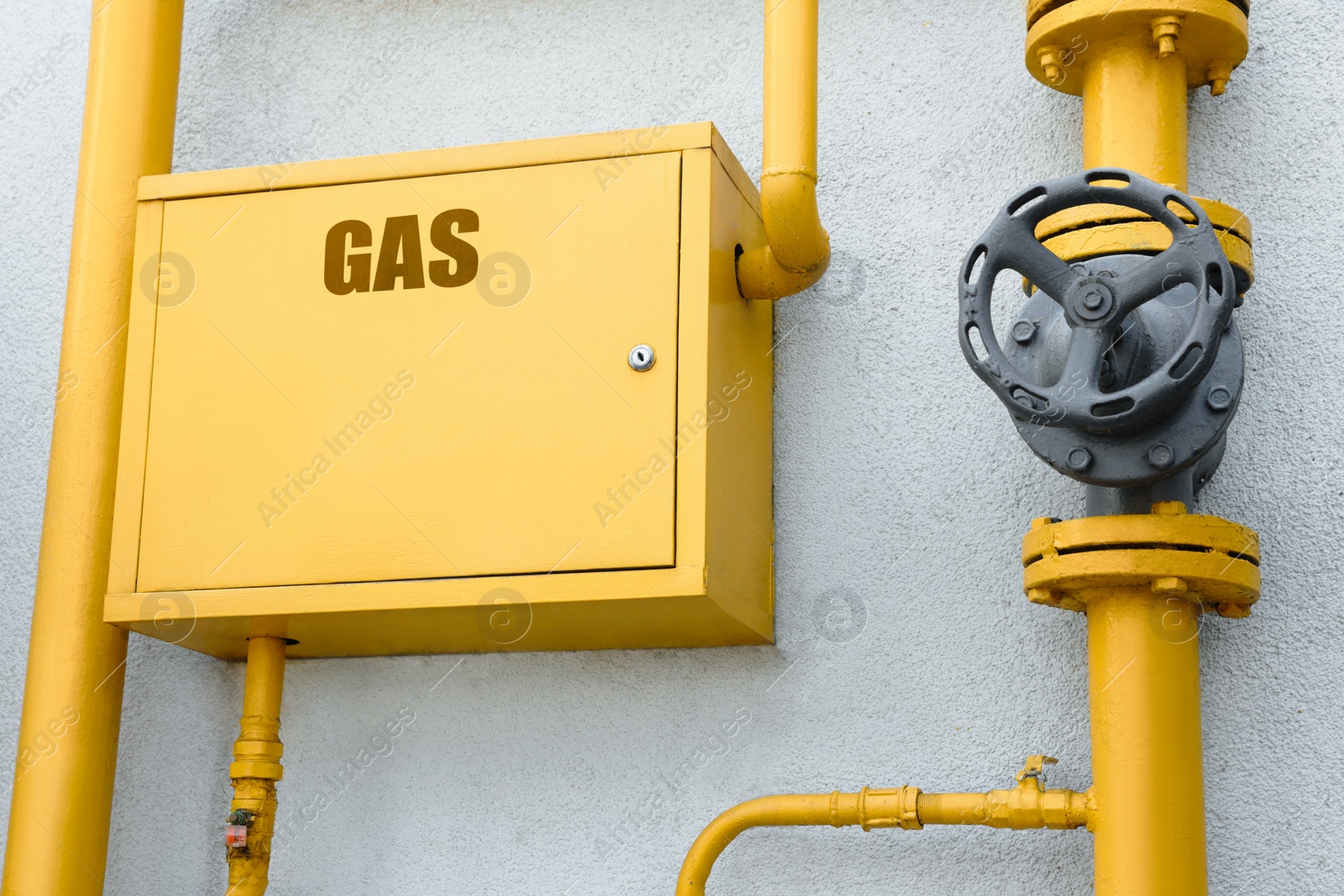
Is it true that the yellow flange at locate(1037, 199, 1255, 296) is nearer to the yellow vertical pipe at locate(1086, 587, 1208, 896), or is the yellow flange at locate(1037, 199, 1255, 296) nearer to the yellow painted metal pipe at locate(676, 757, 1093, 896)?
the yellow vertical pipe at locate(1086, 587, 1208, 896)

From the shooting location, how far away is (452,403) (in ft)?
5.32

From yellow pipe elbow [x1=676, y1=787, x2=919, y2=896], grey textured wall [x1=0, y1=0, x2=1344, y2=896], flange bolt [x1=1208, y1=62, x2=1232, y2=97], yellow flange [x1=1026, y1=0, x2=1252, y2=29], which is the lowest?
yellow pipe elbow [x1=676, y1=787, x2=919, y2=896]

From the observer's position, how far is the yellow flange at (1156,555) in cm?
144

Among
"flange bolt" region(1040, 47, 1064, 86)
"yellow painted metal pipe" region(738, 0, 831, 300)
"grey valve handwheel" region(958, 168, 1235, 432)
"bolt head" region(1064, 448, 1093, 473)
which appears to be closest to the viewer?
"grey valve handwheel" region(958, 168, 1235, 432)

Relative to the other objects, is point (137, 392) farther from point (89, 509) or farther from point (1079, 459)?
point (1079, 459)

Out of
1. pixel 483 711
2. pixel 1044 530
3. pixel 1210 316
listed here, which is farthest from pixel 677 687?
pixel 1210 316

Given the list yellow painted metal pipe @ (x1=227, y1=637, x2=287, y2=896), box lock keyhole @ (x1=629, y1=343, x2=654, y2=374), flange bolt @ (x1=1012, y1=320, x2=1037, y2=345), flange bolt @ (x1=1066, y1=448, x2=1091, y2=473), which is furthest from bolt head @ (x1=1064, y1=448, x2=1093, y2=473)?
yellow painted metal pipe @ (x1=227, y1=637, x2=287, y2=896)

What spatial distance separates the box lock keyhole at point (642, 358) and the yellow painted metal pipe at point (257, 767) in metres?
0.60

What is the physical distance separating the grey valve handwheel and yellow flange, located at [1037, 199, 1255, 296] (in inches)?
3.9

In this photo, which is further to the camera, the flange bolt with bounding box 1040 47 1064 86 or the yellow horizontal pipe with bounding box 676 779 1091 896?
the flange bolt with bounding box 1040 47 1064 86

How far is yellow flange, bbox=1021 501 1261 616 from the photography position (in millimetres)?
1442

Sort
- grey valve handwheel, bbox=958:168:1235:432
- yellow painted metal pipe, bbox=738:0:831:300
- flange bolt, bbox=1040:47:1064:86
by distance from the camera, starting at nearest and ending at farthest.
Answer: grey valve handwheel, bbox=958:168:1235:432 → yellow painted metal pipe, bbox=738:0:831:300 → flange bolt, bbox=1040:47:1064:86

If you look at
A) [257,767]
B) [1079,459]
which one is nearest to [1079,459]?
[1079,459]

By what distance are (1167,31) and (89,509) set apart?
4.62 feet
